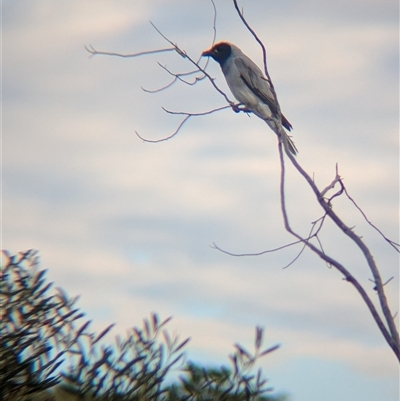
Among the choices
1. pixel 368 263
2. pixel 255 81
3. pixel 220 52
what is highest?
pixel 220 52

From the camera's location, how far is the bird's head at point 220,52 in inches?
388

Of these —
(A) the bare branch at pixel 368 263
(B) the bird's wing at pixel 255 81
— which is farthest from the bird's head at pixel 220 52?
(A) the bare branch at pixel 368 263

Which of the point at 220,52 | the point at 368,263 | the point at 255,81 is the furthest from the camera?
the point at 220,52

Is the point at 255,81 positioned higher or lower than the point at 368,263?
higher

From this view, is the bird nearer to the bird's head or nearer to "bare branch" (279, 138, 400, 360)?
the bird's head

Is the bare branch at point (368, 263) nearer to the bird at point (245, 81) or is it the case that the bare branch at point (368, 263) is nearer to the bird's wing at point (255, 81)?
the bird at point (245, 81)

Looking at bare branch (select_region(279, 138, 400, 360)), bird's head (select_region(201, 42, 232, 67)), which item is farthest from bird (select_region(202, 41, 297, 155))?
bare branch (select_region(279, 138, 400, 360))

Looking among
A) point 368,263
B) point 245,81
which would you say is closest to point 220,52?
point 245,81

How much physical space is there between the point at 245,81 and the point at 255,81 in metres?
0.13

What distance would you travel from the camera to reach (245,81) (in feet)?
29.5

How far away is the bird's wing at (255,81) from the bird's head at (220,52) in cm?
33

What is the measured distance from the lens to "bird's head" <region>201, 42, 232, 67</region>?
9.85m

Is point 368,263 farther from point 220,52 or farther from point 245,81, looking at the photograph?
point 220,52

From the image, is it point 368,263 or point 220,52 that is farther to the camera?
point 220,52
